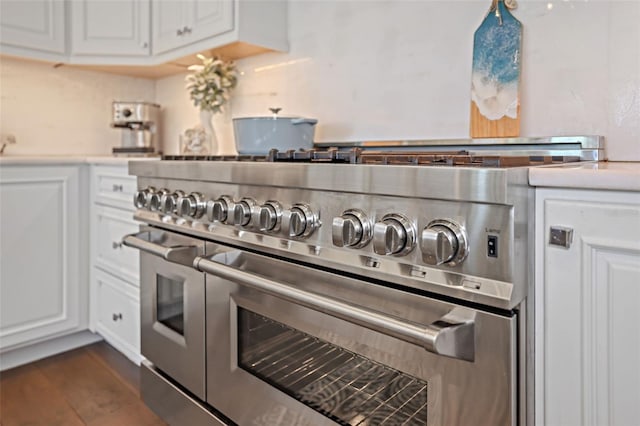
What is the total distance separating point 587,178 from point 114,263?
1.84 meters

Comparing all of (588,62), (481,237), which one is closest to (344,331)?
(481,237)

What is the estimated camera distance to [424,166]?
2.52ft

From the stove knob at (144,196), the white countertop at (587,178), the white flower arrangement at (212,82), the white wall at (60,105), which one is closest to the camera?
the white countertop at (587,178)

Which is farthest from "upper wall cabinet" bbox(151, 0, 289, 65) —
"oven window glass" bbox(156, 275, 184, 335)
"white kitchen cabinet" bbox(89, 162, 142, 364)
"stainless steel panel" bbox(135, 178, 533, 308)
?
"stainless steel panel" bbox(135, 178, 533, 308)

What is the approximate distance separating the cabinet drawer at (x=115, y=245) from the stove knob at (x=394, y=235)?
132cm

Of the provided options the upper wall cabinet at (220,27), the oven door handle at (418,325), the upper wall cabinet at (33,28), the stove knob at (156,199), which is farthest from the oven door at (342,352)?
the upper wall cabinet at (33,28)

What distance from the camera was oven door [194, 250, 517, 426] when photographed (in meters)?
0.72

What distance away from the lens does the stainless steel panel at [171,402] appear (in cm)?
125

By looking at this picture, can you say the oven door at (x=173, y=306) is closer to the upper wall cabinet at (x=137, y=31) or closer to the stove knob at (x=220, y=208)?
the stove knob at (x=220, y=208)

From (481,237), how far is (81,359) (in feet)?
6.63

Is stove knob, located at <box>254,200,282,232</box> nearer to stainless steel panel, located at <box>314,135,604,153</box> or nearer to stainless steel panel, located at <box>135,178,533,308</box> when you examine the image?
stainless steel panel, located at <box>135,178,533,308</box>

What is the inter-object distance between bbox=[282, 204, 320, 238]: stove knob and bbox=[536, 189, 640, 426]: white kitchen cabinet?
0.41 m

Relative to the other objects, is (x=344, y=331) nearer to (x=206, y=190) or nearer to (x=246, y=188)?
(x=246, y=188)

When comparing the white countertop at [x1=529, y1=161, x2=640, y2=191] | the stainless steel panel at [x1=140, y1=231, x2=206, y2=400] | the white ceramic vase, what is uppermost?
the white ceramic vase
